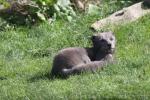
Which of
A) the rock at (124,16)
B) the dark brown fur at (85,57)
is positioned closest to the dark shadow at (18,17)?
the rock at (124,16)

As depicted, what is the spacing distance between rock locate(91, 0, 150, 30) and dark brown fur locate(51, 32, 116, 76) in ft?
6.53

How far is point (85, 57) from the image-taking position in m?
8.97

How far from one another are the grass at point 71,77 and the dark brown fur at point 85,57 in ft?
0.46

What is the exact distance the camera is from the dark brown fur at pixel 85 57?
8.73 metres

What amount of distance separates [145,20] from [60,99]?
397cm

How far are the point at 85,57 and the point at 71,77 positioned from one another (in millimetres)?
487

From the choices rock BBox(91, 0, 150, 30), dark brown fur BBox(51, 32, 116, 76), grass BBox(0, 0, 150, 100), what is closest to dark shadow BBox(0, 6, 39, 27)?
grass BBox(0, 0, 150, 100)

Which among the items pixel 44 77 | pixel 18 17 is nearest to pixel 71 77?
pixel 44 77

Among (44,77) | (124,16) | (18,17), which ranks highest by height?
(44,77)

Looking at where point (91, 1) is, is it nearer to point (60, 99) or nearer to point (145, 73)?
point (145, 73)

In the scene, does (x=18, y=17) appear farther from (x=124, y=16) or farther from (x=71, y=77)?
(x=71, y=77)

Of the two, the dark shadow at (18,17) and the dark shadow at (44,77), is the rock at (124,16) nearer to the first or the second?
the dark shadow at (18,17)

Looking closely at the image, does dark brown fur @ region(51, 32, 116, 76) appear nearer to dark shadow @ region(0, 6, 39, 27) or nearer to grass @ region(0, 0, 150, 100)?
grass @ region(0, 0, 150, 100)

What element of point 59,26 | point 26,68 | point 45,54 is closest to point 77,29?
point 59,26
